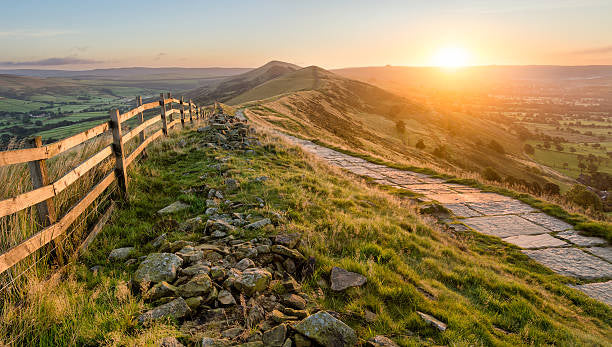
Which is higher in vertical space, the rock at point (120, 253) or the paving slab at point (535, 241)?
the rock at point (120, 253)

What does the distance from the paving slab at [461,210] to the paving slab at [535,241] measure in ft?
5.07

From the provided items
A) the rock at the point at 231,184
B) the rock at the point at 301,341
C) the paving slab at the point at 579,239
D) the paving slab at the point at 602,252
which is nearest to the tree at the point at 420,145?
the paving slab at the point at 579,239

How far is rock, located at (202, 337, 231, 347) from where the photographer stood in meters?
2.68

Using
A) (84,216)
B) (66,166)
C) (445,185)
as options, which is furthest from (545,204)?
(66,166)

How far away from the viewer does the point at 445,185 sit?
1256cm

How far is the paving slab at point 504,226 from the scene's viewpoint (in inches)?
317

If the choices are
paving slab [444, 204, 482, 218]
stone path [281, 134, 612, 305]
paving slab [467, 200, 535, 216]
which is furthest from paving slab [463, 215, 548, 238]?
paving slab [467, 200, 535, 216]

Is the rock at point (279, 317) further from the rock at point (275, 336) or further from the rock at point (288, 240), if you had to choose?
the rock at point (288, 240)

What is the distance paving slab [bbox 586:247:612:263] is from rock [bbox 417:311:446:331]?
604cm

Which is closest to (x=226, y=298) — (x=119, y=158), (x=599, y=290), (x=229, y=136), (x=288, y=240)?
(x=288, y=240)

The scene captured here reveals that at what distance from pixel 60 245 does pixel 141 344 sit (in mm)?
2512

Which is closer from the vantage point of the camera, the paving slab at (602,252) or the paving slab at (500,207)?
the paving slab at (602,252)

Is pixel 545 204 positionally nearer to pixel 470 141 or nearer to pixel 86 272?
pixel 86 272

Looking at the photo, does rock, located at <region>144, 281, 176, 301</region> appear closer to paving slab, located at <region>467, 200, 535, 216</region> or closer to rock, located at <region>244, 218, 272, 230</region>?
rock, located at <region>244, 218, 272, 230</region>
